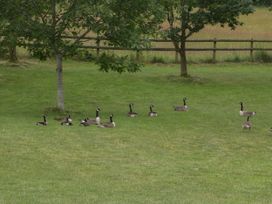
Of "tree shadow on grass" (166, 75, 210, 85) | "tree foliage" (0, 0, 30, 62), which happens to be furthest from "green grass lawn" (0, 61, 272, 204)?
"tree foliage" (0, 0, 30, 62)

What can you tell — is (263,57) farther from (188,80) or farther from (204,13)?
(188,80)

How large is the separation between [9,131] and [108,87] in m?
14.2

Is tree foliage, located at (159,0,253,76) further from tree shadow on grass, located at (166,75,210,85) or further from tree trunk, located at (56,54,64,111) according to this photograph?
tree trunk, located at (56,54,64,111)

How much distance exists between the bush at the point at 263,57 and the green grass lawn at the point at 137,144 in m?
9.35

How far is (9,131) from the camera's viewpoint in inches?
778

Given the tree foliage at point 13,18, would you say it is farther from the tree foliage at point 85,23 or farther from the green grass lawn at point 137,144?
the green grass lawn at point 137,144

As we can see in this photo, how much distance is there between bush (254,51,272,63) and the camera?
45406 mm

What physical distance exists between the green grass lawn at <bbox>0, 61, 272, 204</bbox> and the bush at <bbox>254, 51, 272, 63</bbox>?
9.35 metres

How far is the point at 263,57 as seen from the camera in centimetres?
4550

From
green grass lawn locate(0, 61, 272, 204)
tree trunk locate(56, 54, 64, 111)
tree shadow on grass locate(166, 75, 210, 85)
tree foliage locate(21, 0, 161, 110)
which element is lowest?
green grass lawn locate(0, 61, 272, 204)

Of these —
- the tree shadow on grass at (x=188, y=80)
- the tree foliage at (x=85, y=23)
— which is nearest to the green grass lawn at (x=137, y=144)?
the tree shadow on grass at (x=188, y=80)

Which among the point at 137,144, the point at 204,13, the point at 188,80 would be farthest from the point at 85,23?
the point at 204,13

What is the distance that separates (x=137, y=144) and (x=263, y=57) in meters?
28.5

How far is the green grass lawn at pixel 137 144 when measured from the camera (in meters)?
12.4
